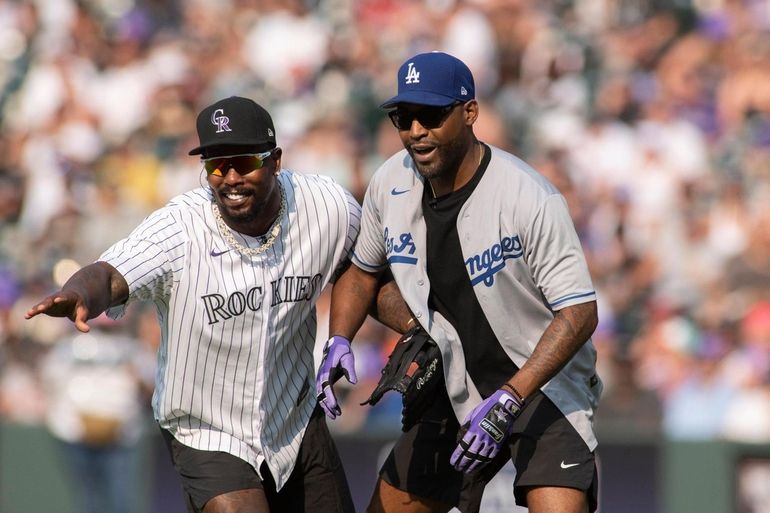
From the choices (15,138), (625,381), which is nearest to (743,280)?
(625,381)

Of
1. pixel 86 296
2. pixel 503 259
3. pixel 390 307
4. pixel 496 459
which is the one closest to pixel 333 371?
pixel 390 307

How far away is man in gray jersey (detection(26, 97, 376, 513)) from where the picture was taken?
5.57m

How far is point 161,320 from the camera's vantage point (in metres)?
5.80

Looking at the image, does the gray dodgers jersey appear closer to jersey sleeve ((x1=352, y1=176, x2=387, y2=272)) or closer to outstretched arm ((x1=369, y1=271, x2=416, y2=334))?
jersey sleeve ((x1=352, y1=176, x2=387, y2=272))

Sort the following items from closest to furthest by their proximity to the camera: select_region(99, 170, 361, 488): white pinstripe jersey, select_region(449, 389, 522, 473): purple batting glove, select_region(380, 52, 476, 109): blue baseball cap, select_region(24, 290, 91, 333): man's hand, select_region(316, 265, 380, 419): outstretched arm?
select_region(24, 290, 91, 333): man's hand, select_region(449, 389, 522, 473): purple batting glove, select_region(380, 52, 476, 109): blue baseball cap, select_region(99, 170, 361, 488): white pinstripe jersey, select_region(316, 265, 380, 419): outstretched arm

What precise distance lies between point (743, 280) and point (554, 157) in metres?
2.06

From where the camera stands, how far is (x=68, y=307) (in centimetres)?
496

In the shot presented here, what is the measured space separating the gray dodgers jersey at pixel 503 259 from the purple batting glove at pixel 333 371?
367mm

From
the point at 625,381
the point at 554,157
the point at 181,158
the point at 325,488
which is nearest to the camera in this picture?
the point at 325,488

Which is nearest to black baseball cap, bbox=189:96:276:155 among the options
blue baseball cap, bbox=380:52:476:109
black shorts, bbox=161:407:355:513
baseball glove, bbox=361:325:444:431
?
blue baseball cap, bbox=380:52:476:109

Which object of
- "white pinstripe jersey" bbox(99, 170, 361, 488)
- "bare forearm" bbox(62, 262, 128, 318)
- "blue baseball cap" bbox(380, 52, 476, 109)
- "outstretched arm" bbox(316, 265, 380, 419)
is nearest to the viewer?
"bare forearm" bbox(62, 262, 128, 318)

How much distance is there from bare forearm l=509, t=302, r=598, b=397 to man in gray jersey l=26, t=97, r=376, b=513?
1.08 m

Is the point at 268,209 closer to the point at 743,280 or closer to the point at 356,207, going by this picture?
the point at 356,207

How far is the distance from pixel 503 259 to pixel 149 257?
1451mm
